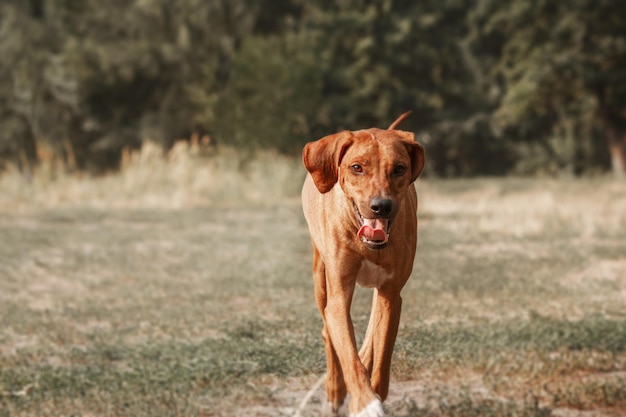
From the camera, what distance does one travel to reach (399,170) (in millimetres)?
3201

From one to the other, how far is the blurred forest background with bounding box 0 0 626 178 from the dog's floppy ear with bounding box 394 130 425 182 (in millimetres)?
24612

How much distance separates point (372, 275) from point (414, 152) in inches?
21.1

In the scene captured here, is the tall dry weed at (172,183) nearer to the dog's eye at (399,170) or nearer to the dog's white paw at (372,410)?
the dog's white paw at (372,410)

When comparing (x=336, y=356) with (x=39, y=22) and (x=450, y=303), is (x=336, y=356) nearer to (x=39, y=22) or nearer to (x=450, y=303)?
(x=450, y=303)

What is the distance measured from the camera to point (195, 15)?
31.4 m

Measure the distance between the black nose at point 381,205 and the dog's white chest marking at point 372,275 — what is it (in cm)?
45

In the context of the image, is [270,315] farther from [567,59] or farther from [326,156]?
[567,59]

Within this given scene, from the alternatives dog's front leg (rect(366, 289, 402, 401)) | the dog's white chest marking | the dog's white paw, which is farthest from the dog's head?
the dog's white paw

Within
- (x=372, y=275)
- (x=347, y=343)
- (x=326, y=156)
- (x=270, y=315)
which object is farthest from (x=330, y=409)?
(x=270, y=315)

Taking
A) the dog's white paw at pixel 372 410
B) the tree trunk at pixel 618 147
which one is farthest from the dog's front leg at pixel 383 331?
the tree trunk at pixel 618 147

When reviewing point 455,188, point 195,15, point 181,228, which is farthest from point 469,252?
point 195,15

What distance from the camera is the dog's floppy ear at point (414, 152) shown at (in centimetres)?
327

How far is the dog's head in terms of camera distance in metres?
3.14

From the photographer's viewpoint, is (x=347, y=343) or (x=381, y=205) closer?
(x=381, y=205)
